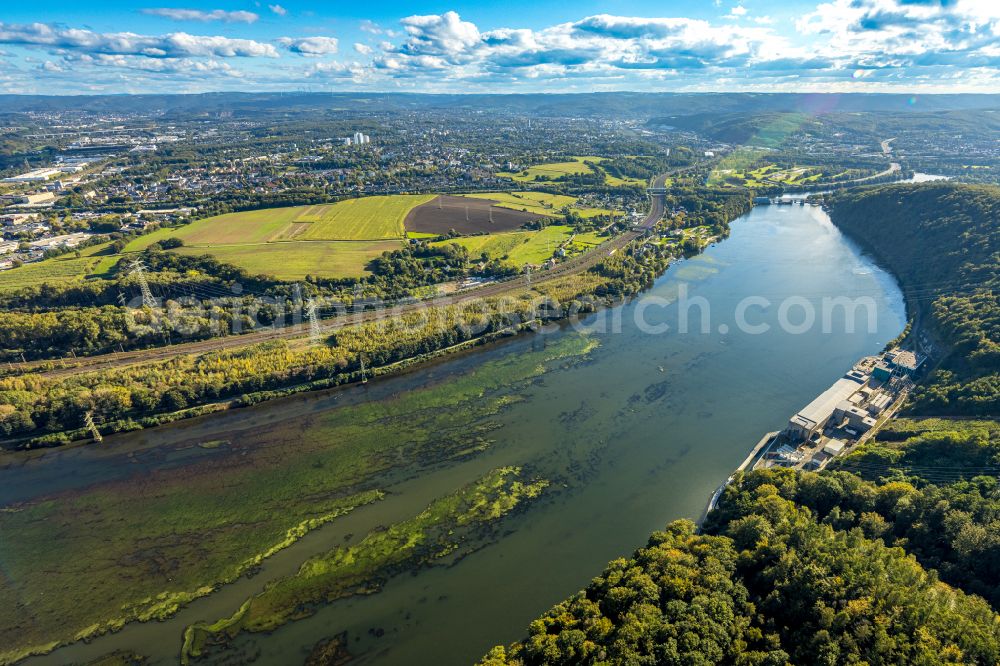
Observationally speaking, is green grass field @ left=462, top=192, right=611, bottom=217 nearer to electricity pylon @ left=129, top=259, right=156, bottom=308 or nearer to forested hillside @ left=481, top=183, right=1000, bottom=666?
electricity pylon @ left=129, top=259, right=156, bottom=308

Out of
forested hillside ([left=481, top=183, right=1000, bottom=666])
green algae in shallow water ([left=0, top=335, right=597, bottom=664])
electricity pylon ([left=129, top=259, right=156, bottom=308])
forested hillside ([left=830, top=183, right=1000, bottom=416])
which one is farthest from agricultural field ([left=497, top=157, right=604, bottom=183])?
forested hillside ([left=481, top=183, right=1000, bottom=666])

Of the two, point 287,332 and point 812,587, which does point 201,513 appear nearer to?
point 287,332

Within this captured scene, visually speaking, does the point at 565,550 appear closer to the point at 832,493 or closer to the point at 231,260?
the point at 832,493

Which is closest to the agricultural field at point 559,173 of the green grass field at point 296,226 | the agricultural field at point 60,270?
the green grass field at point 296,226

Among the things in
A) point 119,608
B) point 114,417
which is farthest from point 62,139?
point 119,608

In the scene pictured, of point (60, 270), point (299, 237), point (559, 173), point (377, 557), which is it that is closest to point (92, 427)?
point (377, 557)
